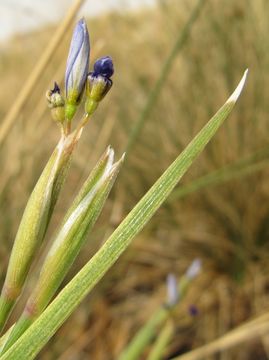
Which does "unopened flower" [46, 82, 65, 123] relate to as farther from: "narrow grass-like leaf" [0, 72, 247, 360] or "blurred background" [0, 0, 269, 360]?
"blurred background" [0, 0, 269, 360]

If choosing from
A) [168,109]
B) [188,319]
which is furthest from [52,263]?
[168,109]

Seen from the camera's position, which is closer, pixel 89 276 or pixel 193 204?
pixel 89 276

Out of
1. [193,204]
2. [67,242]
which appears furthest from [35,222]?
[193,204]

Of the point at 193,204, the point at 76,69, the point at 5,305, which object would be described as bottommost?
the point at 193,204

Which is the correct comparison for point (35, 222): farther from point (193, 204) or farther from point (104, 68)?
point (193, 204)

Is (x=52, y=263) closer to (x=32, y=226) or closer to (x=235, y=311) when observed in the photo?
(x=32, y=226)

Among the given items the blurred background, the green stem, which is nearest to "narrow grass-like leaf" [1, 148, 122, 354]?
the green stem

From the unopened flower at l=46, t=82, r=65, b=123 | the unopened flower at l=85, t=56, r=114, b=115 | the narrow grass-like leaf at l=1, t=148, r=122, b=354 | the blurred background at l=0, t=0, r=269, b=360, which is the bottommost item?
the blurred background at l=0, t=0, r=269, b=360

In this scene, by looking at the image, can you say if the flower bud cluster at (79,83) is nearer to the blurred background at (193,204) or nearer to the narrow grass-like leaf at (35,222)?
the narrow grass-like leaf at (35,222)
